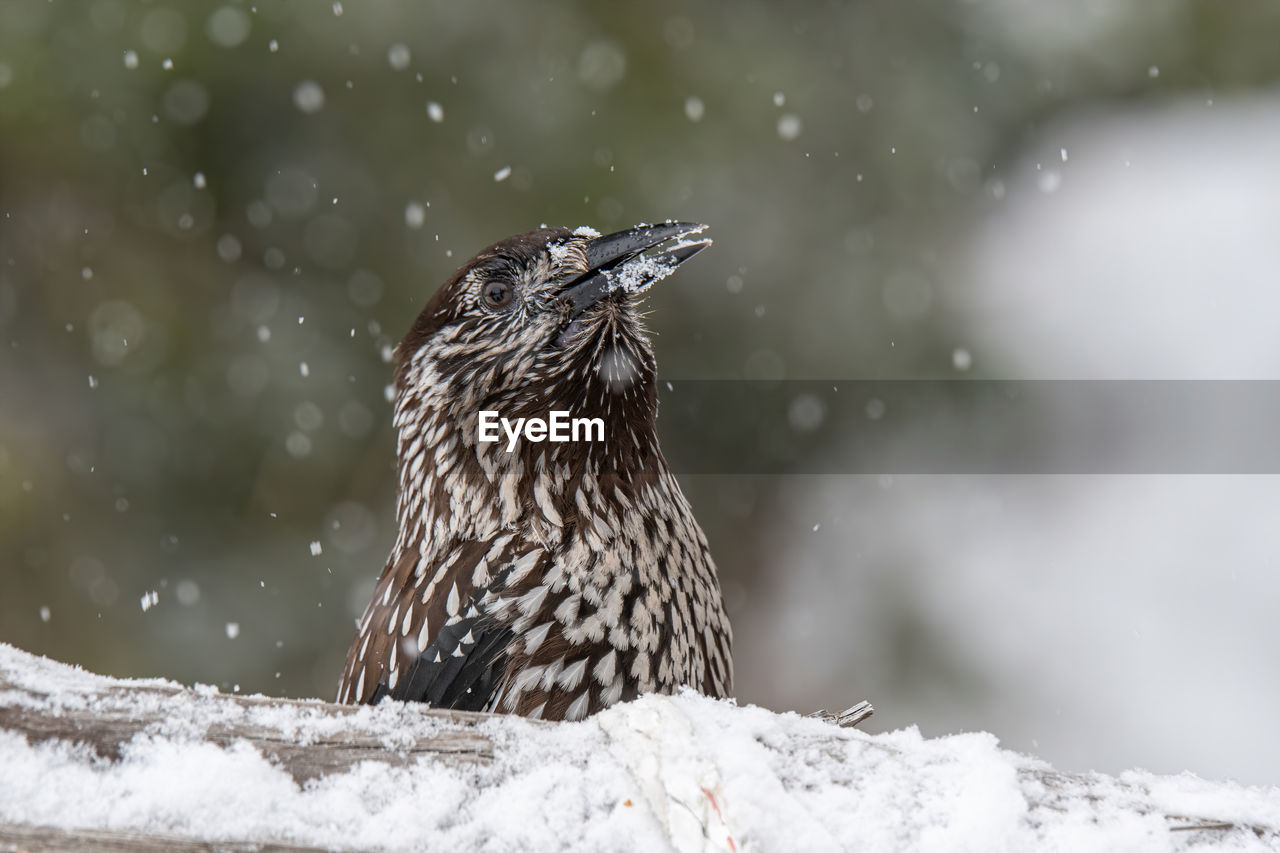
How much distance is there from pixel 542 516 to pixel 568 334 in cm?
49

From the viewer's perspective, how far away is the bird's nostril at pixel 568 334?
2.55m

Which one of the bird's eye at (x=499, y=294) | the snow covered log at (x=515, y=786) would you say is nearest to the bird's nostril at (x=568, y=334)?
the bird's eye at (x=499, y=294)

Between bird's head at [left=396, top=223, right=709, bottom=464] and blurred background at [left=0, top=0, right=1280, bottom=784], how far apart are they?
1929 millimetres

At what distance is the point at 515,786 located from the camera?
133 cm

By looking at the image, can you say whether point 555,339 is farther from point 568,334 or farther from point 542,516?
point 542,516

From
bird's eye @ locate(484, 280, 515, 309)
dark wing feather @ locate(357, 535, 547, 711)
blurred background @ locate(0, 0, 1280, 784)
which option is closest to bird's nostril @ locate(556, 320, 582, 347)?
bird's eye @ locate(484, 280, 515, 309)

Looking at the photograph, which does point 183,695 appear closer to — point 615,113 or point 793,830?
point 793,830

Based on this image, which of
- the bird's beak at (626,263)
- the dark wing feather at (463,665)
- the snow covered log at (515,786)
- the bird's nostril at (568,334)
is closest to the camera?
the snow covered log at (515,786)

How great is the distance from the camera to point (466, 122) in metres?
4.60

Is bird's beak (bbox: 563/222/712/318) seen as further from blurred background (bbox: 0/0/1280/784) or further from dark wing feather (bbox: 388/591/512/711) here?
blurred background (bbox: 0/0/1280/784)

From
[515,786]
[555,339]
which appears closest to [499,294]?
[555,339]

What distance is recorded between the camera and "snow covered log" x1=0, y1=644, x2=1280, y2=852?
1.24 m

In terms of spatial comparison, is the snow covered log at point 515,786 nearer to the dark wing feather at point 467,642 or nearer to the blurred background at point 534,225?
the dark wing feather at point 467,642

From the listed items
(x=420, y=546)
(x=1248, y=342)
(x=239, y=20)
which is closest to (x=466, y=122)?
(x=239, y=20)
